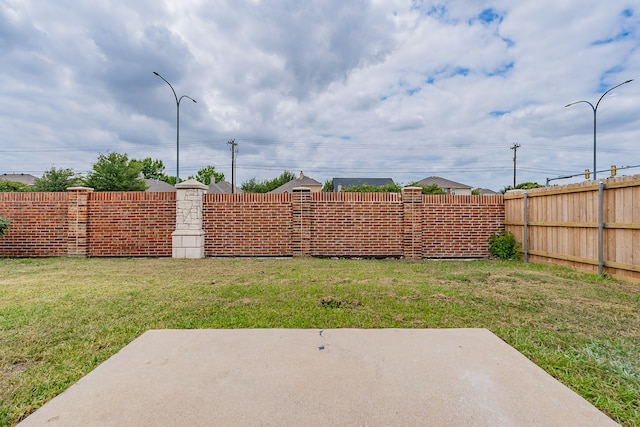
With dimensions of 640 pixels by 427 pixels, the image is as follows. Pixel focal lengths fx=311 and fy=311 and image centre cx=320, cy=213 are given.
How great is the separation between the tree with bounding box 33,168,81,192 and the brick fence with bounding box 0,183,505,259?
11.2 meters

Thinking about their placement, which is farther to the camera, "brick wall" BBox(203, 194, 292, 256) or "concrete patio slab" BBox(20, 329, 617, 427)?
"brick wall" BBox(203, 194, 292, 256)

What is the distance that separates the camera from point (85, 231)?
8.62 m

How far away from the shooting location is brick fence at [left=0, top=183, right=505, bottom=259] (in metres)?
8.67

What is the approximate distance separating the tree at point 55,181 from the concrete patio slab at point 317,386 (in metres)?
20.5

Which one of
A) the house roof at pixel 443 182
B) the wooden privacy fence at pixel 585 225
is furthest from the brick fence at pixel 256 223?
the house roof at pixel 443 182

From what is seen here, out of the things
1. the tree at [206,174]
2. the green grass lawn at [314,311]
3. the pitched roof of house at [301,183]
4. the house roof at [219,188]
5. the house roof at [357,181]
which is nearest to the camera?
the green grass lawn at [314,311]

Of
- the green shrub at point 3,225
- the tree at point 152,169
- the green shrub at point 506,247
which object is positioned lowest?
the green shrub at point 506,247

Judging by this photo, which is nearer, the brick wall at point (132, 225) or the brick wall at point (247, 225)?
the brick wall at point (132, 225)

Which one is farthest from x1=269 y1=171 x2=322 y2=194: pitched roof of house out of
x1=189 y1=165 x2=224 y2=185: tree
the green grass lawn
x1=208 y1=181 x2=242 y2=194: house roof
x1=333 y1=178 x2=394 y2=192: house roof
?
the green grass lawn

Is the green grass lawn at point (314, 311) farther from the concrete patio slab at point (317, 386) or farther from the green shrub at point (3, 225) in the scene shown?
the green shrub at point (3, 225)

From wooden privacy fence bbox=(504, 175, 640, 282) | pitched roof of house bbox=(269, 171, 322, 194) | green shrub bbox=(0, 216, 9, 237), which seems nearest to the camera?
wooden privacy fence bbox=(504, 175, 640, 282)

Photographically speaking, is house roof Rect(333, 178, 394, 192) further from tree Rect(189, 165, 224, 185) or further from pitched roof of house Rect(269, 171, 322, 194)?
tree Rect(189, 165, 224, 185)

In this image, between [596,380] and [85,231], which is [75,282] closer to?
[85,231]

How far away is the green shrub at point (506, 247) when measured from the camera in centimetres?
848
